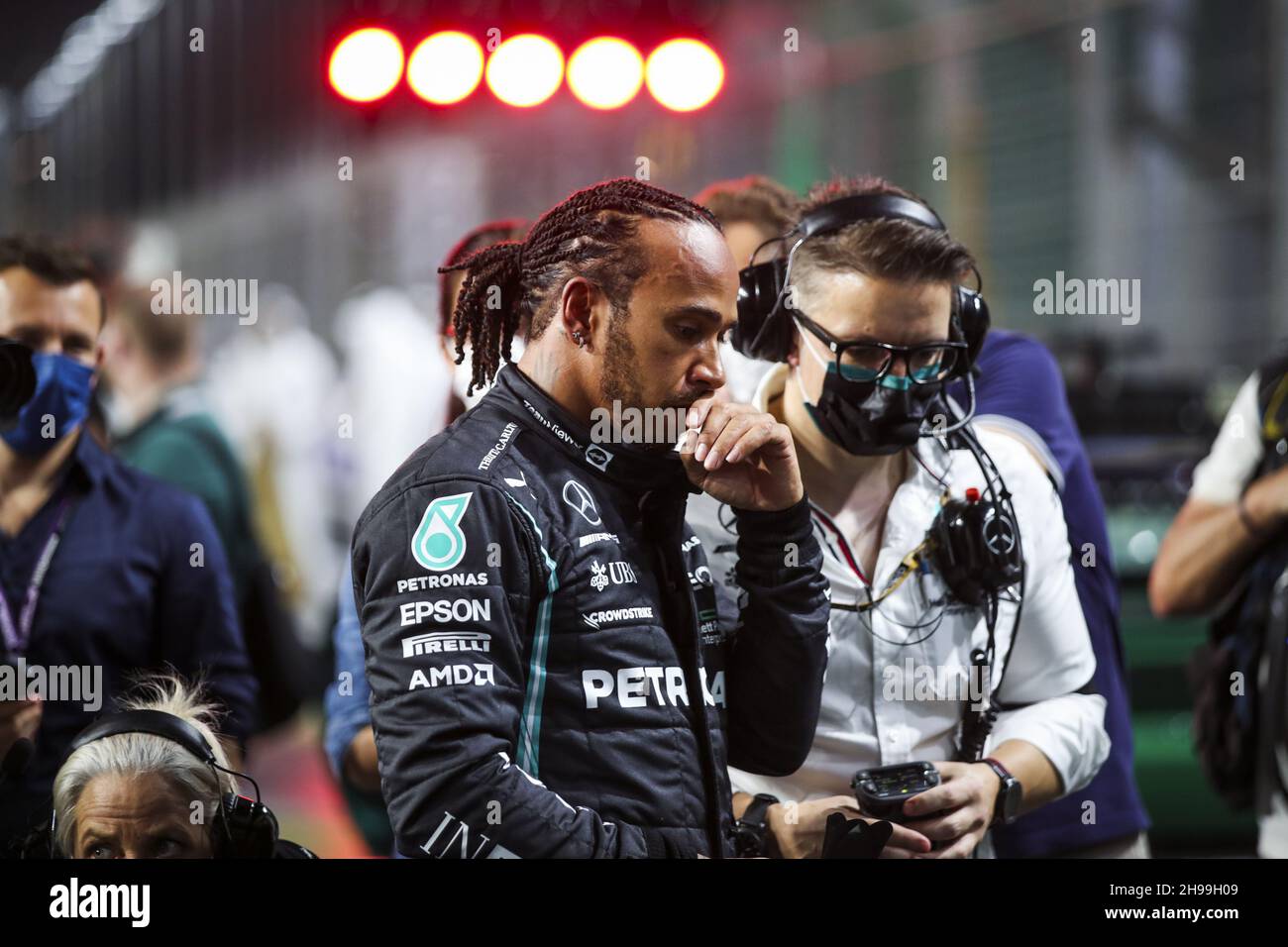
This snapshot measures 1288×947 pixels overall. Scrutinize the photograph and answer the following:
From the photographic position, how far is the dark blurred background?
3.16m

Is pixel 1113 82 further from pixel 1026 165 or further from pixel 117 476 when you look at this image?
pixel 117 476

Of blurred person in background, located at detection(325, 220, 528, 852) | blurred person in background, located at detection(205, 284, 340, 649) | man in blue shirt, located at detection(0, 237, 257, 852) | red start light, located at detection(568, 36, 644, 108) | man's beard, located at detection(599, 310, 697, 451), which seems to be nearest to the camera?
man's beard, located at detection(599, 310, 697, 451)

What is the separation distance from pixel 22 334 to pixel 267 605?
84 cm

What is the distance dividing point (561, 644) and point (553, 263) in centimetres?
57

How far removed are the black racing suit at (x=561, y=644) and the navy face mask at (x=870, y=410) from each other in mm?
363

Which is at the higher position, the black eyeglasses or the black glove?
the black eyeglasses

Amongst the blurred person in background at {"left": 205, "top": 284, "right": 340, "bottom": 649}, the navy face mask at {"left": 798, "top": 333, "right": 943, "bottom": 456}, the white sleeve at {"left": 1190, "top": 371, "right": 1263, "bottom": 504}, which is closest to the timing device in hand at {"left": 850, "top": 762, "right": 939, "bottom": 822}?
the navy face mask at {"left": 798, "top": 333, "right": 943, "bottom": 456}

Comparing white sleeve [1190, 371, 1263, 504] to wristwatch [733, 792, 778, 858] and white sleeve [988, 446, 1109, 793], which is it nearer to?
white sleeve [988, 446, 1109, 793]

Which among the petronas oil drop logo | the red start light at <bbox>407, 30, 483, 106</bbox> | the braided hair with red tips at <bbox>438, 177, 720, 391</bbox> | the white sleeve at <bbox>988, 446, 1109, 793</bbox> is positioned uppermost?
the red start light at <bbox>407, 30, 483, 106</bbox>

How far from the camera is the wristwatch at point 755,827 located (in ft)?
7.36

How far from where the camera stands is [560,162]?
2807 millimetres

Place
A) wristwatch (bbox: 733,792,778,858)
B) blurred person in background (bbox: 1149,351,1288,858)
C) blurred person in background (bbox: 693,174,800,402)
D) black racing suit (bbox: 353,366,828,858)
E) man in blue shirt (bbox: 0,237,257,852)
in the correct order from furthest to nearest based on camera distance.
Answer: blurred person in background (bbox: 1149,351,1288,858) < blurred person in background (bbox: 693,174,800,402) < man in blue shirt (bbox: 0,237,257,852) < wristwatch (bbox: 733,792,778,858) < black racing suit (bbox: 353,366,828,858)

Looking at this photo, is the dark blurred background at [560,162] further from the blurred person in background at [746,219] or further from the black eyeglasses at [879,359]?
the black eyeglasses at [879,359]

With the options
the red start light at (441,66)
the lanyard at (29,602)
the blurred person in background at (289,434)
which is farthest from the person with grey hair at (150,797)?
the blurred person in background at (289,434)
